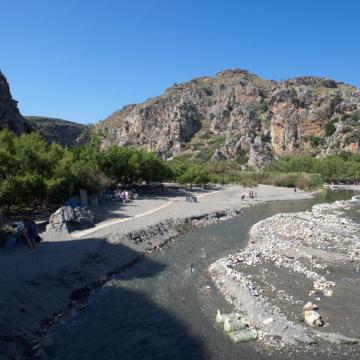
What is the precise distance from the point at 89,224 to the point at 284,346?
2238 cm

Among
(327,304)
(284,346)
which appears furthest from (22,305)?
(327,304)

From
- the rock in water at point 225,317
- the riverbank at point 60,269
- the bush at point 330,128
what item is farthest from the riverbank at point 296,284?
the bush at point 330,128

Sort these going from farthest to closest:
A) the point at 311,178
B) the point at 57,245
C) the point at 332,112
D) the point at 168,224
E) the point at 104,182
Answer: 1. the point at 332,112
2. the point at 311,178
3. the point at 104,182
4. the point at 168,224
5. the point at 57,245

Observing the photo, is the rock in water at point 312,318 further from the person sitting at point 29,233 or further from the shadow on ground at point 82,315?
the person sitting at point 29,233

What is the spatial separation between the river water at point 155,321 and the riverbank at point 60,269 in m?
1.06

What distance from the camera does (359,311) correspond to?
18547mm

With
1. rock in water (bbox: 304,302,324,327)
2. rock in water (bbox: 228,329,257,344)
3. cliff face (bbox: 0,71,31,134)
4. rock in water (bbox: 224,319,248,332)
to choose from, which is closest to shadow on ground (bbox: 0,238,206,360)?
rock in water (bbox: 228,329,257,344)

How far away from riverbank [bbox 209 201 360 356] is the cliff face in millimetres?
55920

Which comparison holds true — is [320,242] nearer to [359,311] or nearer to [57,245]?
[359,311]

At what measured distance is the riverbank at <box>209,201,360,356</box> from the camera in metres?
16.3

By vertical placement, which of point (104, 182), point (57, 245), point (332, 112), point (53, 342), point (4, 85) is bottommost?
point (53, 342)

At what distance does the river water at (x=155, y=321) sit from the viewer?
1514 centimetres

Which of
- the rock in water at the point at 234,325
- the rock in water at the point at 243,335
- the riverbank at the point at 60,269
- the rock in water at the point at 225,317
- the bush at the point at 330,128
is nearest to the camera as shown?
the rock in water at the point at 243,335

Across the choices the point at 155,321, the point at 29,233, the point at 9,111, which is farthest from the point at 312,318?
the point at 9,111
